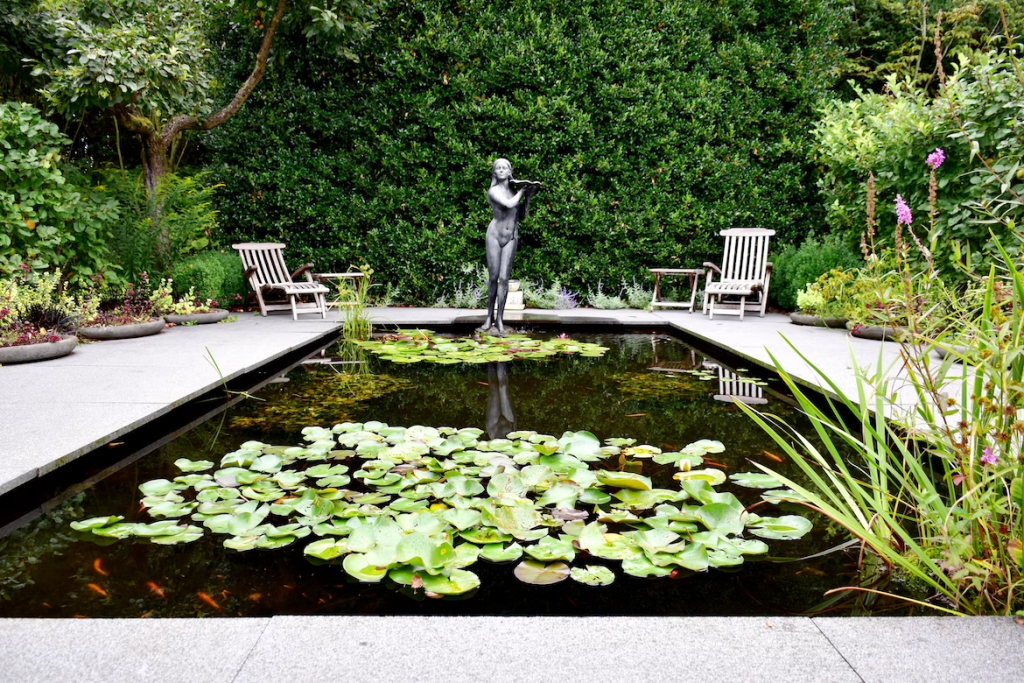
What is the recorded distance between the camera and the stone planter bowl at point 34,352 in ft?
14.0

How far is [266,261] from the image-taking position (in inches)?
303

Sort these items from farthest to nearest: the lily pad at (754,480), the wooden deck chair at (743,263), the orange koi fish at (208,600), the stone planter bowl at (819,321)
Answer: the wooden deck chair at (743,263) < the stone planter bowl at (819,321) < the lily pad at (754,480) < the orange koi fish at (208,600)

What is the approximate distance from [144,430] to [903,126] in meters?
5.77

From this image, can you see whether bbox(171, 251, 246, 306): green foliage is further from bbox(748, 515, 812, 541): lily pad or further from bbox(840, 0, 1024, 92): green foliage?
bbox(840, 0, 1024, 92): green foliage

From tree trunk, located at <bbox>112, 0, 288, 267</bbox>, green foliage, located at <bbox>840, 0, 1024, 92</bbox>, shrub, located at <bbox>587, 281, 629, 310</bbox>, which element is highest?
green foliage, located at <bbox>840, 0, 1024, 92</bbox>

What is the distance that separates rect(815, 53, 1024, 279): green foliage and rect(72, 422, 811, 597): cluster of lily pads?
201cm

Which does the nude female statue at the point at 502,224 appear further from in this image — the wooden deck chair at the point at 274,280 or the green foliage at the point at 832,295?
the green foliage at the point at 832,295

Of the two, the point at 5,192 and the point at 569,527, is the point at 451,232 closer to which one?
the point at 5,192

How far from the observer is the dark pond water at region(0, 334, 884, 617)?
5.06ft

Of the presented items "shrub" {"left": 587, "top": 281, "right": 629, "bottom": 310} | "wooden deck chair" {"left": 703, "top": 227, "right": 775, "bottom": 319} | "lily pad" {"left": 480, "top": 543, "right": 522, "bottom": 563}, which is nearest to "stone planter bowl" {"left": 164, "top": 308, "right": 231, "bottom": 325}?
"shrub" {"left": 587, "top": 281, "right": 629, "bottom": 310}

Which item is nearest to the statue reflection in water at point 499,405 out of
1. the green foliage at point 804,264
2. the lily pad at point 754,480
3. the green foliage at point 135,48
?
the lily pad at point 754,480

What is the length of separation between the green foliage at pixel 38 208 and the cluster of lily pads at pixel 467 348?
2.65 m

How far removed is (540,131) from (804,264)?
351cm

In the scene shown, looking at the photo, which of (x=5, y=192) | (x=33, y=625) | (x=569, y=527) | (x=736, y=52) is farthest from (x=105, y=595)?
(x=736, y=52)
